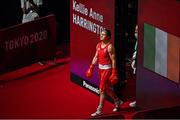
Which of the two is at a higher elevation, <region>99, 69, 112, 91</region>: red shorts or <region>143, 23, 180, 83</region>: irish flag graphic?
<region>143, 23, 180, 83</region>: irish flag graphic

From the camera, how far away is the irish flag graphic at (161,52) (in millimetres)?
10086

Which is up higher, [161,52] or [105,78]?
[161,52]

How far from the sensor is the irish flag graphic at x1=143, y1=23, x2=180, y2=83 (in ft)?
Result: 33.1

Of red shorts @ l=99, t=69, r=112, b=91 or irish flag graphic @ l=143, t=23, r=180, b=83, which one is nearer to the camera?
irish flag graphic @ l=143, t=23, r=180, b=83

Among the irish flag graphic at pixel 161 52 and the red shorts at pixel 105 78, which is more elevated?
the irish flag graphic at pixel 161 52

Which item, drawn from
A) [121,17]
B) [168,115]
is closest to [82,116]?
[121,17]

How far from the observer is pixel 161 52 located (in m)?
10.3

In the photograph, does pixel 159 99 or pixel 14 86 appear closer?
pixel 159 99

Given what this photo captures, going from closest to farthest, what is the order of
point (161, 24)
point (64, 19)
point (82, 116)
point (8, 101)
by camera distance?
point (161, 24), point (82, 116), point (8, 101), point (64, 19)

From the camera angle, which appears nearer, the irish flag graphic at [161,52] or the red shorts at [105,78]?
the irish flag graphic at [161,52]

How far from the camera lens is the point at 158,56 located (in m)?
10.4

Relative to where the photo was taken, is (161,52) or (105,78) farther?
(105,78)

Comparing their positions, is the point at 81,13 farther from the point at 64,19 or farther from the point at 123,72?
the point at 64,19

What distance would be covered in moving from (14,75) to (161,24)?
4713mm
